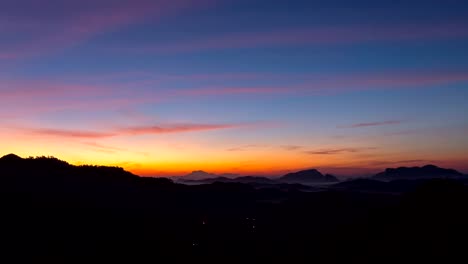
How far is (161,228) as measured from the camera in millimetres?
63000

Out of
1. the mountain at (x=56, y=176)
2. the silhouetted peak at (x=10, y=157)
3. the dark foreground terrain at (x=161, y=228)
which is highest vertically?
the silhouetted peak at (x=10, y=157)

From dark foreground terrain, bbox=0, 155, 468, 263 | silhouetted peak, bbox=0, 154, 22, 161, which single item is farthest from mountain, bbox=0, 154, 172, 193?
dark foreground terrain, bbox=0, 155, 468, 263

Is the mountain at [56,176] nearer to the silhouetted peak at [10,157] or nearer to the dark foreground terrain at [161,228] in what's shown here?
the silhouetted peak at [10,157]

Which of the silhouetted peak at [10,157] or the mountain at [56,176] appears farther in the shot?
the silhouetted peak at [10,157]

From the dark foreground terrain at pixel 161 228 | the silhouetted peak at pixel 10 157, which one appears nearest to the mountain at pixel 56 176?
the silhouetted peak at pixel 10 157

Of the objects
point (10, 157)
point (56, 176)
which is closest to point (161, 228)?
point (56, 176)

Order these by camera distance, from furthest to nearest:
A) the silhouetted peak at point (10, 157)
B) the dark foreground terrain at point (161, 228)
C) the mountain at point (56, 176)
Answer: the silhouetted peak at point (10, 157)
the mountain at point (56, 176)
the dark foreground terrain at point (161, 228)

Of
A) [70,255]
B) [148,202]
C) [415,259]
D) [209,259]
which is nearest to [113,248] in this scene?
[70,255]

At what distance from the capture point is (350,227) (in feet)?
197

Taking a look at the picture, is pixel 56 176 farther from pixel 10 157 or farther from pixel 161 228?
pixel 161 228

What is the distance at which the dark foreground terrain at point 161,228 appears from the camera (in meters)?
43.0

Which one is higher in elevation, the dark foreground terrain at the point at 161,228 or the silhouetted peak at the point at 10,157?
the silhouetted peak at the point at 10,157

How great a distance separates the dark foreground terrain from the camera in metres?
43.0

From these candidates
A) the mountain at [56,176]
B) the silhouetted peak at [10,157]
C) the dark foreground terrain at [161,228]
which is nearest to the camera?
the dark foreground terrain at [161,228]
